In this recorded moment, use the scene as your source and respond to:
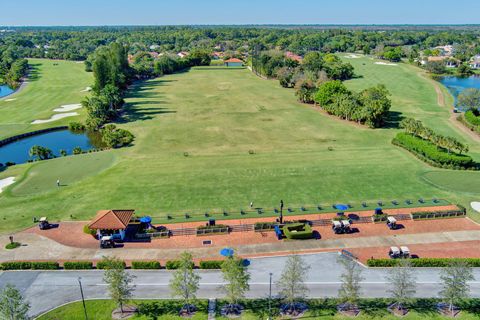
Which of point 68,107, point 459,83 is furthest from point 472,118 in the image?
point 68,107

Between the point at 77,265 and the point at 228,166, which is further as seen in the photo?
the point at 228,166

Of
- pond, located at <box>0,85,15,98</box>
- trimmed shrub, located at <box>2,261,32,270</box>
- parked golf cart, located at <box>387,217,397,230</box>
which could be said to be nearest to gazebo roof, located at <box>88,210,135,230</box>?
trimmed shrub, located at <box>2,261,32,270</box>

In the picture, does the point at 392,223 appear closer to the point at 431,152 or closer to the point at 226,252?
the point at 226,252

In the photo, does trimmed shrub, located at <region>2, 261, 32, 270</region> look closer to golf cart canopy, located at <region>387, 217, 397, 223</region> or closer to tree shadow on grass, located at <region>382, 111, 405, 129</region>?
golf cart canopy, located at <region>387, 217, 397, 223</region>

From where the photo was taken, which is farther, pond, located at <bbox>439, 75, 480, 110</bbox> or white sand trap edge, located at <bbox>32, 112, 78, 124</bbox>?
pond, located at <bbox>439, 75, 480, 110</bbox>

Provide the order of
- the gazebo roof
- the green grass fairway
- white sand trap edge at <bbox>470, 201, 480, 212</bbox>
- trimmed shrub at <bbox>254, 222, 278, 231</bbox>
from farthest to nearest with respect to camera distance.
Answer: the green grass fairway → white sand trap edge at <bbox>470, 201, 480, 212</bbox> → trimmed shrub at <bbox>254, 222, 278, 231</bbox> → the gazebo roof

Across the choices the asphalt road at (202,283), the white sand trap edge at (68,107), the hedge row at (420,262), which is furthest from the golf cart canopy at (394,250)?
the white sand trap edge at (68,107)
